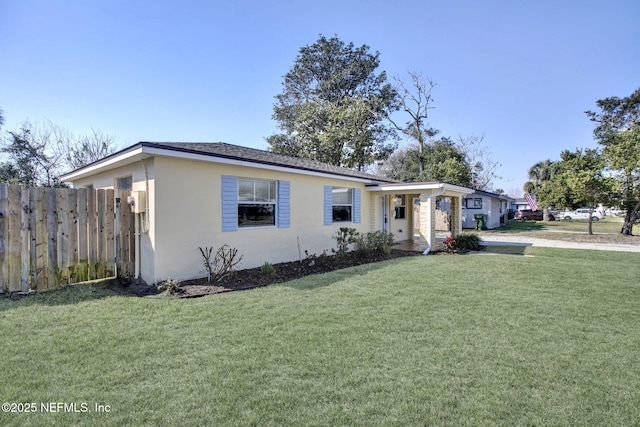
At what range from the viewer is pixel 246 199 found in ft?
26.9

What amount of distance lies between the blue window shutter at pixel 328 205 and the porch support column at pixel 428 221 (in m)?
3.96

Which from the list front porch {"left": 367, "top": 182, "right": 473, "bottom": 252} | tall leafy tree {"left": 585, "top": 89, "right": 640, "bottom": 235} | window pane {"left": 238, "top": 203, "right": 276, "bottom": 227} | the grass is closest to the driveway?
front porch {"left": 367, "top": 182, "right": 473, "bottom": 252}

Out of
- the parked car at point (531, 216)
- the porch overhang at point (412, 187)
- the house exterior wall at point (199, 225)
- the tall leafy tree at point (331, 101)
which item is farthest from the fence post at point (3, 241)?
the parked car at point (531, 216)

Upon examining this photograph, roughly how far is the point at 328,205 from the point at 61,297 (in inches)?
292

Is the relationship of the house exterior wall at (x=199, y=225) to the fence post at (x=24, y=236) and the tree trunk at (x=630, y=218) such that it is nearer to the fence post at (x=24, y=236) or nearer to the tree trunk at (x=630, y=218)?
the fence post at (x=24, y=236)

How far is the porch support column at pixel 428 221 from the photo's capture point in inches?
472

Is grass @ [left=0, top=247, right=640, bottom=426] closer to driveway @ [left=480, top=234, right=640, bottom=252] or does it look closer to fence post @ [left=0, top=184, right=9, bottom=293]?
fence post @ [left=0, top=184, right=9, bottom=293]

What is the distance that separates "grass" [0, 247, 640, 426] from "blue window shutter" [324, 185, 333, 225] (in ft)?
16.0

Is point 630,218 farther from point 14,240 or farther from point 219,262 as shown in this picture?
point 14,240

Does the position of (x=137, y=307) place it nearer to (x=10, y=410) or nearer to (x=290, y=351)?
(x=10, y=410)

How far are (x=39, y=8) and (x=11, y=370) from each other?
33.8 feet

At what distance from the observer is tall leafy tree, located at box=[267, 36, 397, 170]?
2436 cm

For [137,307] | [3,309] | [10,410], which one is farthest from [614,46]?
[3,309]

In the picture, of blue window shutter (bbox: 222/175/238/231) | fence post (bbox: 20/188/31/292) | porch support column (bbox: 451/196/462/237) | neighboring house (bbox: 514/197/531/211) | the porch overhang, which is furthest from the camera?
neighboring house (bbox: 514/197/531/211)
